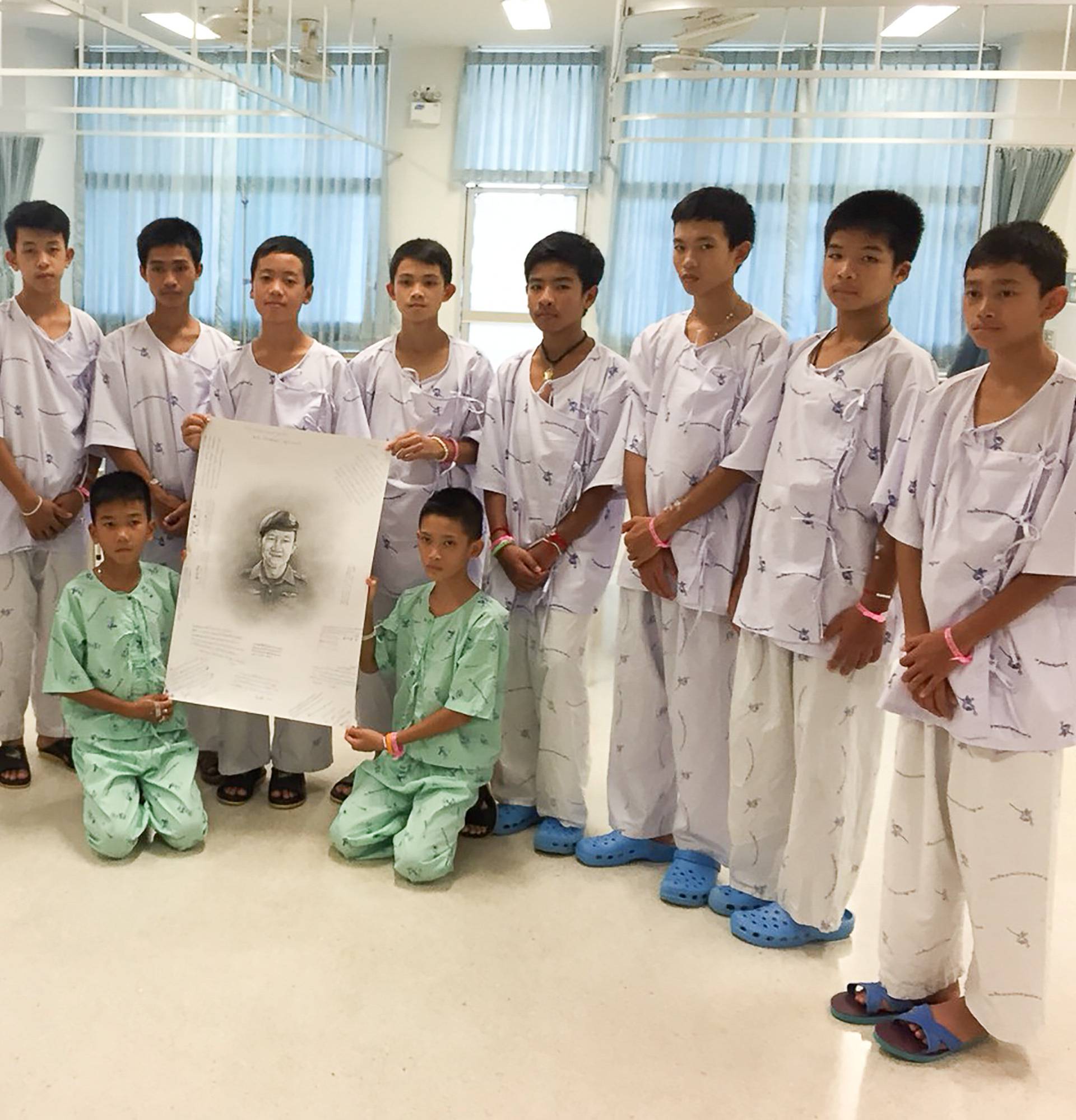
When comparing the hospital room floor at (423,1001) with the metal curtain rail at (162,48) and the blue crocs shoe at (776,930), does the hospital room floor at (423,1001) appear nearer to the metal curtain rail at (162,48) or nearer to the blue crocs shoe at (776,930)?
the blue crocs shoe at (776,930)

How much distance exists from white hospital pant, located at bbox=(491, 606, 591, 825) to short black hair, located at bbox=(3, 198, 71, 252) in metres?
1.54

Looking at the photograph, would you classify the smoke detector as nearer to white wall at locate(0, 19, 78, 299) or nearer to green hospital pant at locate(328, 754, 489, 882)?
white wall at locate(0, 19, 78, 299)

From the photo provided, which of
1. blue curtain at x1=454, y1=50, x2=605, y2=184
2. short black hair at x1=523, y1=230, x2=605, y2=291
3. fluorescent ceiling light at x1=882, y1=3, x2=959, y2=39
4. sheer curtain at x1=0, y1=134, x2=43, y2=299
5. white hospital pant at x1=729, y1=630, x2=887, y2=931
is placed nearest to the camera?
white hospital pant at x1=729, y1=630, x2=887, y2=931

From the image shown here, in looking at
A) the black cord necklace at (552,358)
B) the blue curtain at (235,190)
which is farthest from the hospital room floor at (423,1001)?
the blue curtain at (235,190)

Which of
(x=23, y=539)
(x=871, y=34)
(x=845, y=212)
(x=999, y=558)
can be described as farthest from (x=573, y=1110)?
(x=871, y=34)

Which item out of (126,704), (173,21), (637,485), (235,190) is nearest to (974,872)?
(637,485)

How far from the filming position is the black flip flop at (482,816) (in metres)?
2.76

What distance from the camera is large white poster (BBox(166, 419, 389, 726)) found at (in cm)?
262

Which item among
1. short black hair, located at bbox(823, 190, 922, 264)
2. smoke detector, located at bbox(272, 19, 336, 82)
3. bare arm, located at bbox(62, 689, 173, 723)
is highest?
smoke detector, located at bbox(272, 19, 336, 82)

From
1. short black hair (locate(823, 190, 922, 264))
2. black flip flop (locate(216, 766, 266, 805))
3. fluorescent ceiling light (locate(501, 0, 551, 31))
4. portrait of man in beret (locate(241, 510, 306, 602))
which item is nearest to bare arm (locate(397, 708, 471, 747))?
portrait of man in beret (locate(241, 510, 306, 602))

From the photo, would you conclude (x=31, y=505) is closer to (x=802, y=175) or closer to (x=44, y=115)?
(x=802, y=175)

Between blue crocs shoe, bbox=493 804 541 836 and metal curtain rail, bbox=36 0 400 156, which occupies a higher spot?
metal curtain rail, bbox=36 0 400 156

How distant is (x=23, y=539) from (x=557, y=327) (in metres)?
1.51

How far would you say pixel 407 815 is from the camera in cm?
263
